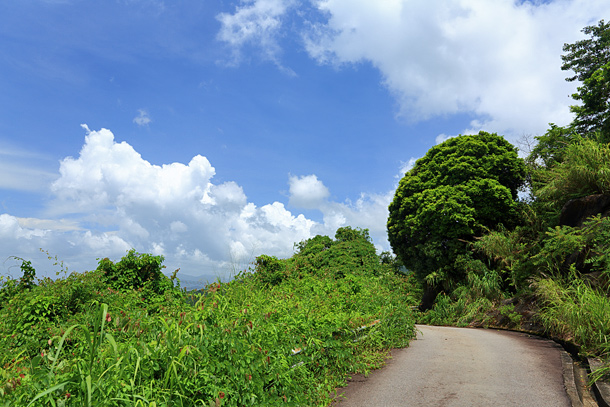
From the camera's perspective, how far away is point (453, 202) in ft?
64.7

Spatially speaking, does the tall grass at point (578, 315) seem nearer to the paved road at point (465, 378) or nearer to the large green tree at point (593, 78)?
the paved road at point (465, 378)

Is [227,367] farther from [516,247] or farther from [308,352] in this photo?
[516,247]

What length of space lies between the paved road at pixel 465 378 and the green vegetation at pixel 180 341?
0.50 m

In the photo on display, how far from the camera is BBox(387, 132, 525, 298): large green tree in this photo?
19.9m

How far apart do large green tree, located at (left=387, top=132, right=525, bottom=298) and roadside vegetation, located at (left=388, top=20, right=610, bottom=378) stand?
6 centimetres

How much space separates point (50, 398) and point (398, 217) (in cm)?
2228

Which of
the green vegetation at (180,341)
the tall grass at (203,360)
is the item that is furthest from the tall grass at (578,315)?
the tall grass at (203,360)

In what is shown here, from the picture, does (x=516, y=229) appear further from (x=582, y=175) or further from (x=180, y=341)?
(x=180, y=341)

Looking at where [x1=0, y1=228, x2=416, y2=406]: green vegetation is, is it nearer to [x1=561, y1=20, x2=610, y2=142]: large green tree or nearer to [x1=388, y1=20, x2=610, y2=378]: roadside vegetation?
[x1=388, y1=20, x2=610, y2=378]: roadside vegetation

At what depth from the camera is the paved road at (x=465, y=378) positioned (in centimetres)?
574

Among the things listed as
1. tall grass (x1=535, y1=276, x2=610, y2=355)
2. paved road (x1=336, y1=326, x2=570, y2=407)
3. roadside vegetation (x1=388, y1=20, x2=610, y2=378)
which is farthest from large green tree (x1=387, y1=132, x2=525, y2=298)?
paved road (x1=336, y1=326, x2=570, y2=407)

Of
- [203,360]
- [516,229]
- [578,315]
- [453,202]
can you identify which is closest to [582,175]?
[516,229]

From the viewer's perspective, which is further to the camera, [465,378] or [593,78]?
[593,78]

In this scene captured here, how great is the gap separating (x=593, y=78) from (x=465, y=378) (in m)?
20.3
